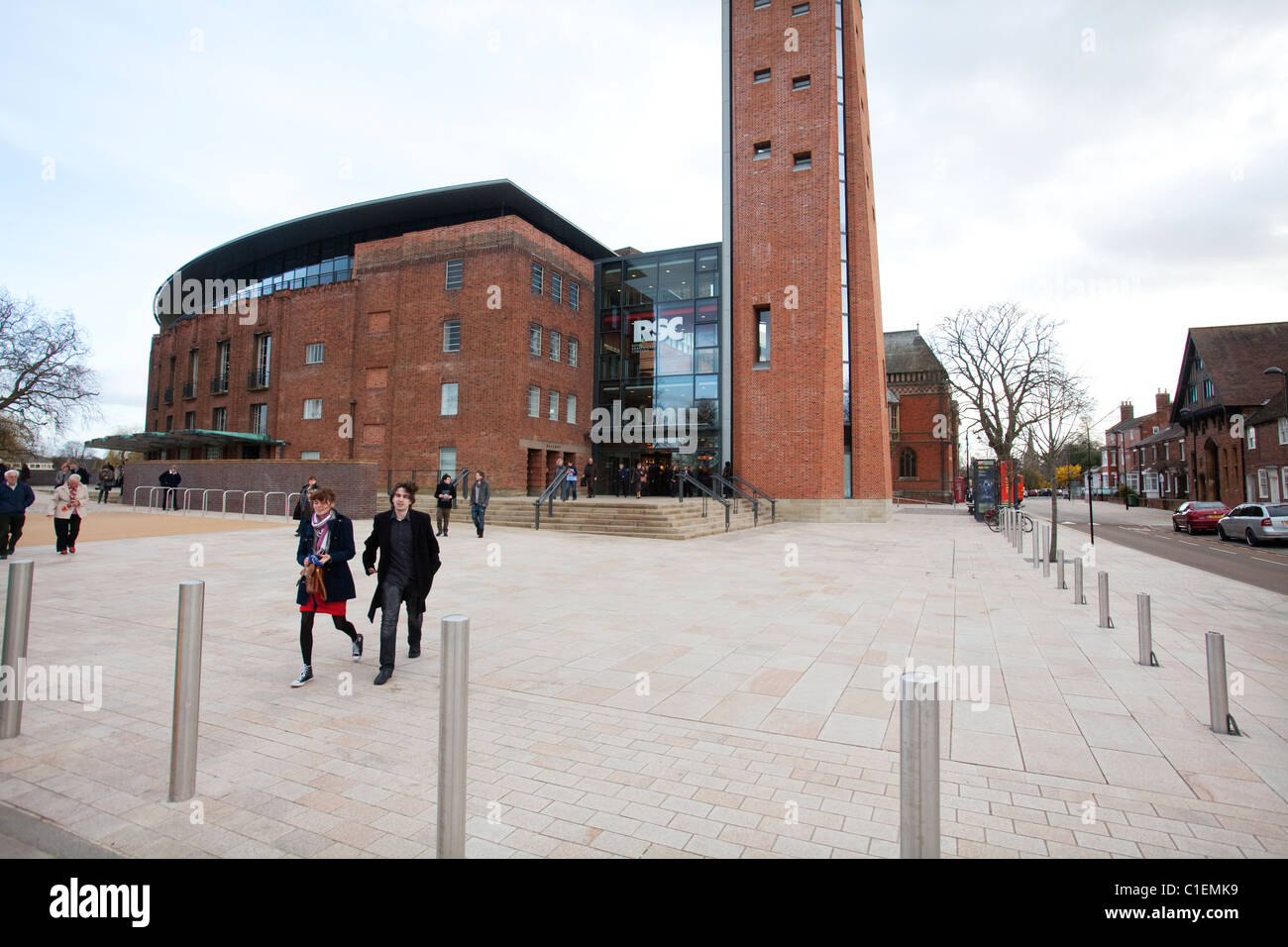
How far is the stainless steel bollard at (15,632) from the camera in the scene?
384 centimetres

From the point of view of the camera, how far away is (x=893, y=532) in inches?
865

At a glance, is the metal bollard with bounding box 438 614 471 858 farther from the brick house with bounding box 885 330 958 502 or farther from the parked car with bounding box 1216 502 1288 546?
the brick house with bounding box 885 330 958 502

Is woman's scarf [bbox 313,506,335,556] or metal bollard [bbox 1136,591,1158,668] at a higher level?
woman's scarf [bbox 313,506,335,556]

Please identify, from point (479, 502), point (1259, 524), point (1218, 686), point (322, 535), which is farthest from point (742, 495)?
point (322, 535)

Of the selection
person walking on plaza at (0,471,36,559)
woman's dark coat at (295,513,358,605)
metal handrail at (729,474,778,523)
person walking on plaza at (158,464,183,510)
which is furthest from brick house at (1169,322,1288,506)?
person walking on plaza at (158,464,183,510)

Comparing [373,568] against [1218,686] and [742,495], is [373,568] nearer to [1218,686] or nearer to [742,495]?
[1218,686]

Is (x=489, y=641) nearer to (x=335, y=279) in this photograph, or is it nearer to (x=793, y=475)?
(x=793, y=475)

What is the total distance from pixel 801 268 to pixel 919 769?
27406mm

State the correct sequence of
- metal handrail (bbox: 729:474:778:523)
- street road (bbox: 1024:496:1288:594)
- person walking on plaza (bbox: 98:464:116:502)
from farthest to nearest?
person walking on plaza (bbox: 98:464:116:502) → metal handrail (bbox: 729:474:778:523) → street road (bbox: 1024:496:1288:594)

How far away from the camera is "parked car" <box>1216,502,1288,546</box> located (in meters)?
20.6

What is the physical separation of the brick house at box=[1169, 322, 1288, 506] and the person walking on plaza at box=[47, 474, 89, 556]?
52.2 metres

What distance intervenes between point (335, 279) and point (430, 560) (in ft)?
119
